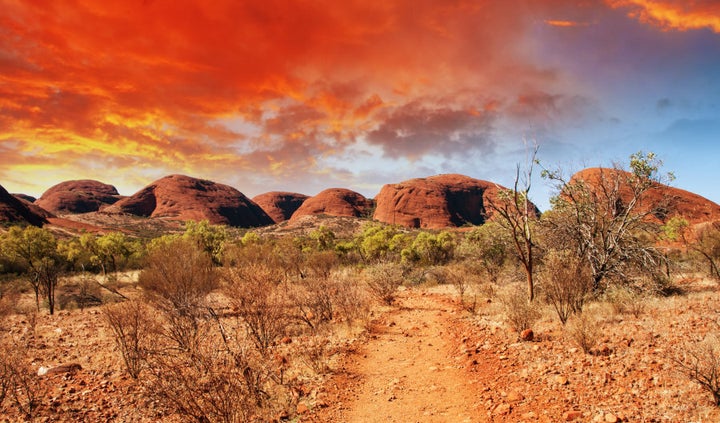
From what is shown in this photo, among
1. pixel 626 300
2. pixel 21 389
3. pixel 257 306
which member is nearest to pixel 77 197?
pixel 21 389

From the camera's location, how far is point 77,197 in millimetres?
149125

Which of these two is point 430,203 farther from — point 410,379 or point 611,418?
point 611,418

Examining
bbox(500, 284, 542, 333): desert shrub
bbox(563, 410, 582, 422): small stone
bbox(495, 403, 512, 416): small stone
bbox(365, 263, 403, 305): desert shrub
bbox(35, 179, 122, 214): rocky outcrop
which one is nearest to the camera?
bbox(563, 410, 582, 422): small stone

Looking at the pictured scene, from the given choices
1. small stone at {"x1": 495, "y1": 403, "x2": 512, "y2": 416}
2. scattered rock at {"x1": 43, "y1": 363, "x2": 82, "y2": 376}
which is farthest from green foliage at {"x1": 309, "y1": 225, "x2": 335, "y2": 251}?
small stone at {"x1": 495, "y1": 403, "x2": 512, "y2": 416}

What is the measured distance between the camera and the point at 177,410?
193 inches

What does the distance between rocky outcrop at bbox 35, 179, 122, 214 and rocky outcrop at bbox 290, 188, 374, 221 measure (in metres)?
92.7

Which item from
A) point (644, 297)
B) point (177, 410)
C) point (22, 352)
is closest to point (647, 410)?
point (177, 410)

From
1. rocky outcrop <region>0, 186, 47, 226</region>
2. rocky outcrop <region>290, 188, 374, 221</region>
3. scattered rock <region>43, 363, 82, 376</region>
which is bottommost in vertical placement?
scattered rock <region>43, 363, 82, 376</region>

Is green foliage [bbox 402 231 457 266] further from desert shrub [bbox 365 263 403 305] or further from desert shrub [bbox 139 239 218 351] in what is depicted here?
desert shrub [bbox 139 239 218 351]

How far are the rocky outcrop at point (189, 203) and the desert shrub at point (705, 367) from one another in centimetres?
14241

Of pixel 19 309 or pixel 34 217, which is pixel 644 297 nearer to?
pixel 19 309

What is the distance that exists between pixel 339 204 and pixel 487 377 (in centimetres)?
13515

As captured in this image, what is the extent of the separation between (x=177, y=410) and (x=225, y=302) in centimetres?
1575

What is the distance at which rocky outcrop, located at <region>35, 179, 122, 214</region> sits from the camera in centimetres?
14162
